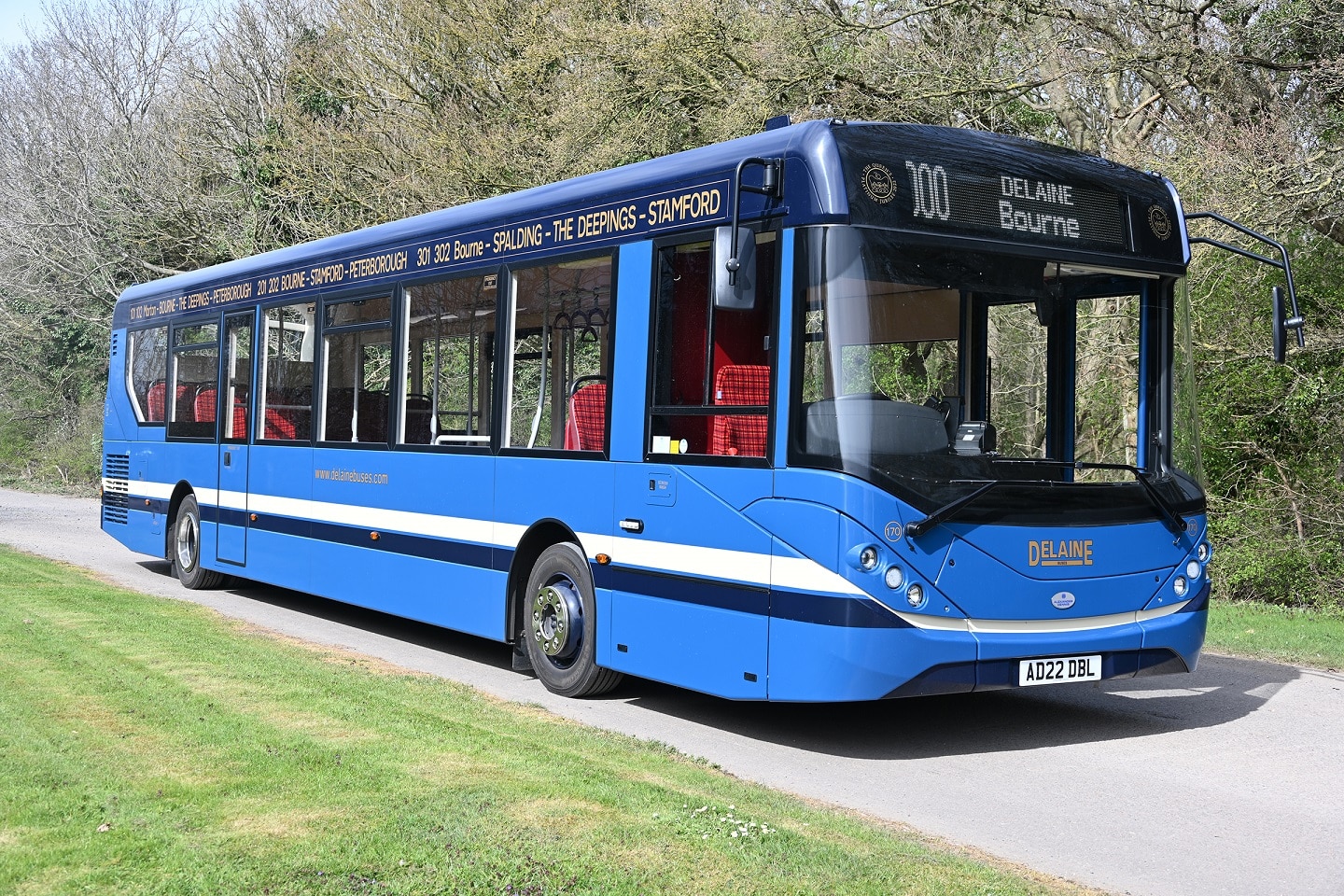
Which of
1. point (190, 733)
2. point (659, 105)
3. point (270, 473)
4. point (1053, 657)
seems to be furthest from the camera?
point (659, 105)

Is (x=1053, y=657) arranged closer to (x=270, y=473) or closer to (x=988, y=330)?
(x=988, y=330)

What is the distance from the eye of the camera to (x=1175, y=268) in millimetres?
8695

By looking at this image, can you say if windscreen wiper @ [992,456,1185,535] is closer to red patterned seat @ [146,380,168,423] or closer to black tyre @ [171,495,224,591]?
black tyre @ [171,495,224,591]

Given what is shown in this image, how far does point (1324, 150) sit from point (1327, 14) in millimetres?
1557

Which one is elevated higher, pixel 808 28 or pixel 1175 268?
pixel 808 28

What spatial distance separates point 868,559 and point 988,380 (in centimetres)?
197

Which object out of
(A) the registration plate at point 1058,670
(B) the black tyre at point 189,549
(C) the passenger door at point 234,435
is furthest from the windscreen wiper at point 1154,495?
(B) the black tyre at point 189,549

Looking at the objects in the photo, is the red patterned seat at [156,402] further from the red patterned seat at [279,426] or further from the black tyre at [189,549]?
the red patterned seat at [279,426]

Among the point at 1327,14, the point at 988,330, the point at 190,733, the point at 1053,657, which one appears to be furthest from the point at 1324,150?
the point at 190,733

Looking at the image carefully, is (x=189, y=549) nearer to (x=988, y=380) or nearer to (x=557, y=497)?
(x=557, y=497)

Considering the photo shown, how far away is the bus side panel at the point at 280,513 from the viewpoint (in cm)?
1313

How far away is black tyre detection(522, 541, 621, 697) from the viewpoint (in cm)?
926

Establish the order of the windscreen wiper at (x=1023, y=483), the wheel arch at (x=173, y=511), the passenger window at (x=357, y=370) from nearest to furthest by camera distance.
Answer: the windscreen wiper at (x=1023, y=483), the passenger window at (x=357, y=370), the wheel arch at (x=173, y=511)

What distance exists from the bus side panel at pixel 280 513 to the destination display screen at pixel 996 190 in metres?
6.96
